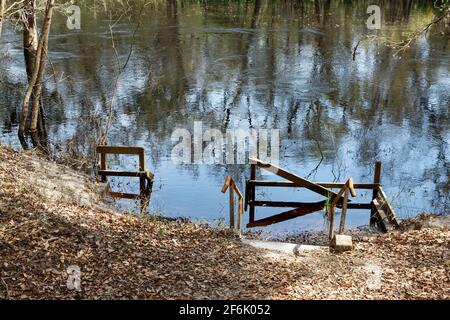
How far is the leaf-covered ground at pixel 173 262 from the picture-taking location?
8445 mm

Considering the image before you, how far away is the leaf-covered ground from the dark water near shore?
14.8 ft

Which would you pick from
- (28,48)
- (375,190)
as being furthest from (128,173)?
(375,190)

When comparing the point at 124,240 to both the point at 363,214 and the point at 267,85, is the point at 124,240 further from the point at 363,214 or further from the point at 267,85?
the point at 267,85

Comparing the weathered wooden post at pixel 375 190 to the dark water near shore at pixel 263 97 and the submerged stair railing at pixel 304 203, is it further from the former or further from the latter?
the dark water near shore at pixel 263 97

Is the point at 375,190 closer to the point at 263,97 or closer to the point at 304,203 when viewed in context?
the point at 304,203

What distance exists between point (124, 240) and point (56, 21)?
2986cm

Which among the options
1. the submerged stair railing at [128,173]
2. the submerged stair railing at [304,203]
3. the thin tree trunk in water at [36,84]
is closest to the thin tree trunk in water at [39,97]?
the thin tree trunk in water at [36,84]

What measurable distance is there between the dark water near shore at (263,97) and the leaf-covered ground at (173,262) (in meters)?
4.52

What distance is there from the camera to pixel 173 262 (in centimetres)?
952

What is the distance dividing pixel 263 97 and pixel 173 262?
16.0 metres

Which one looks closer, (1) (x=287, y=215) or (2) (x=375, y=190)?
(2) (x=375, y=190)

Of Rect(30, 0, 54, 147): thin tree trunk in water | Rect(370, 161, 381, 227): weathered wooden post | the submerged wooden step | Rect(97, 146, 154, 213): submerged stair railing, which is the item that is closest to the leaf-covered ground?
Rect(370, 161, 381, 227): weathered wooden post

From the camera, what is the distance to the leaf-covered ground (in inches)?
332
